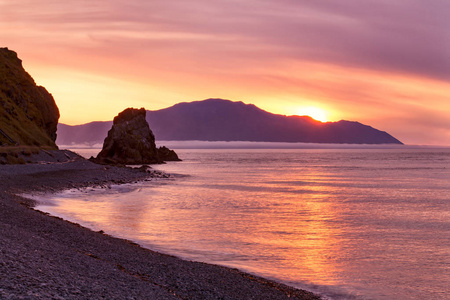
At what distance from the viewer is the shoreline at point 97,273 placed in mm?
9406

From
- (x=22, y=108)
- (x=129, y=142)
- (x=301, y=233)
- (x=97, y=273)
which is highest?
(x=22, y=108)

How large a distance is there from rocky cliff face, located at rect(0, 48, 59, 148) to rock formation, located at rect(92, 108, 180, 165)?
14.5 meters

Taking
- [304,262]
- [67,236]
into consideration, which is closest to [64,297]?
[67,236]

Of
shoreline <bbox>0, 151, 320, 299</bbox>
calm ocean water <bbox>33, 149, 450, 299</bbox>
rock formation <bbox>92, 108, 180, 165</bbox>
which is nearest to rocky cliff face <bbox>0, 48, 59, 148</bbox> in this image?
rock formation <bbox>92, 108, 180, 165</bbox>

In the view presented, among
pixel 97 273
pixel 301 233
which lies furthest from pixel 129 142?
pixel 97 273

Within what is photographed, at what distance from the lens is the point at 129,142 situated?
117438 millimetres

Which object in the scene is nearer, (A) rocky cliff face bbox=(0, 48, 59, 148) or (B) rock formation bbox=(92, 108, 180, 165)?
(A) rocky cliff face bbox=(0, 48, 59, 148)

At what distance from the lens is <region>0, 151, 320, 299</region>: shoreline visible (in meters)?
9.41

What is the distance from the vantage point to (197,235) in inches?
938

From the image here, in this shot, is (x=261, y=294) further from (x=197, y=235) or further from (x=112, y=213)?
(x=112, y=213)

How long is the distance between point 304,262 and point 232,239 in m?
5.42

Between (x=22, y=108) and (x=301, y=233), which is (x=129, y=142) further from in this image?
(x=301, y=233)

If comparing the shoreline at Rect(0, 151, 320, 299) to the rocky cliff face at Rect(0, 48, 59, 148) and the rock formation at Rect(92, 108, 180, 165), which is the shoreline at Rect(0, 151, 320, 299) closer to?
the rocky cliff face at Rect(0, 48, 59, 148)

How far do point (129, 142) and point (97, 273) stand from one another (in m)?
108
